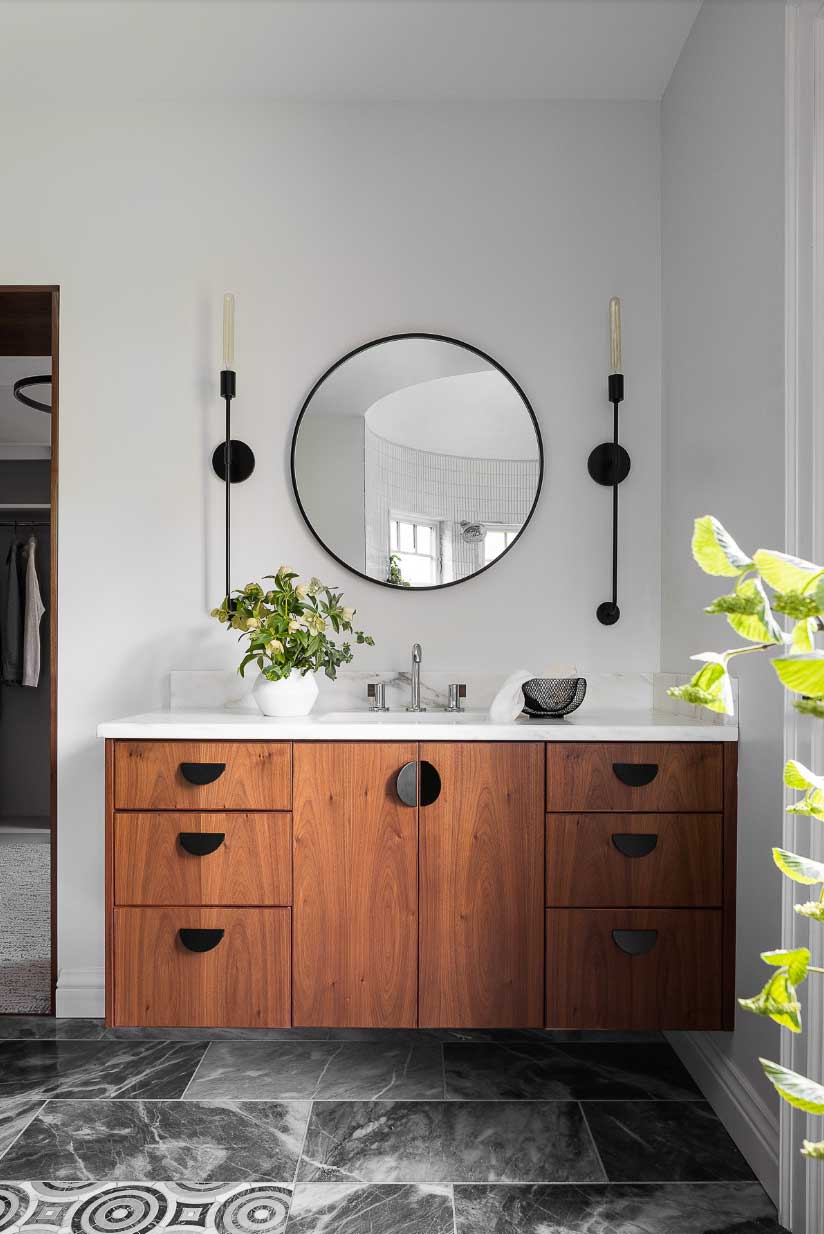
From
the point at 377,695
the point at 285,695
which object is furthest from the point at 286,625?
the point at 377,695

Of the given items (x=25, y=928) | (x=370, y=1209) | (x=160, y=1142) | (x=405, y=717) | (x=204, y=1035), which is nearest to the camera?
(x=370, y=1209)

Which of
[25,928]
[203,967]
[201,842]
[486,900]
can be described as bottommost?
[25,928]

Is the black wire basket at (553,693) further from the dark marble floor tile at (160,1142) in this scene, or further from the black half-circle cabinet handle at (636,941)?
the dark marble floor tile at (160,1142)

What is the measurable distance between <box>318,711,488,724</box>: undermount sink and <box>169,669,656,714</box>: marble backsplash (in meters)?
0.07

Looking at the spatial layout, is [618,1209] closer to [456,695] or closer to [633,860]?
[633,860]

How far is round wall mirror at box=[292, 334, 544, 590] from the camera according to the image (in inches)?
96.5

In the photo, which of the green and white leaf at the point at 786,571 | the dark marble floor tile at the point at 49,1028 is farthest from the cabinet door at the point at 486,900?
the green and white leaf at the point at 786,571

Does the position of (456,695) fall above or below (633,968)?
above

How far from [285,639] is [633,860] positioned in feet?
3.11

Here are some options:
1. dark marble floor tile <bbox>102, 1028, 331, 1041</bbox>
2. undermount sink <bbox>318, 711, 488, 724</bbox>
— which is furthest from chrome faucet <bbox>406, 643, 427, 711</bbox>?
dark marble floor tile <bbox>102, 1028, 331, 1041</bbox>

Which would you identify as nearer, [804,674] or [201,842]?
[804,674]

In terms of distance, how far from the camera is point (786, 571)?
0.60 meters

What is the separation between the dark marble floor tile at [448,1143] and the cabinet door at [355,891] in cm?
20

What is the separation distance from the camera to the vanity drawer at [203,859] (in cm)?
192
